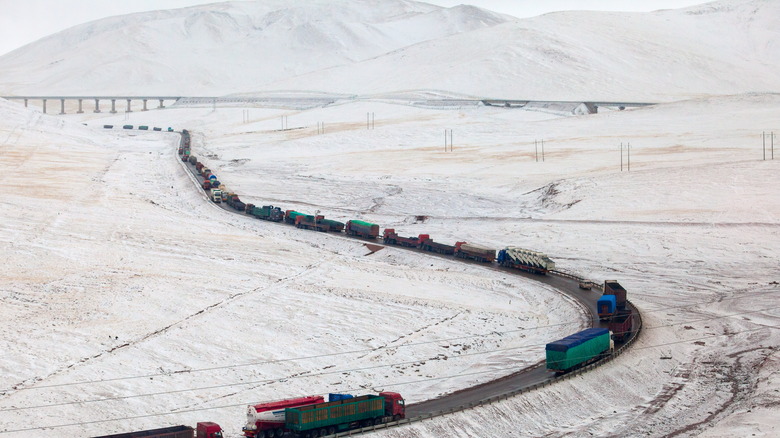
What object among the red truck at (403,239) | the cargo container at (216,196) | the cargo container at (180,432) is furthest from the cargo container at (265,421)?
the cargo container at (216,196)

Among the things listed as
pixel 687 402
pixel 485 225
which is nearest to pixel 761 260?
pixel 485 225

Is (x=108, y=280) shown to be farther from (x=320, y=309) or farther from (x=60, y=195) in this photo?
(x=60, y=195)

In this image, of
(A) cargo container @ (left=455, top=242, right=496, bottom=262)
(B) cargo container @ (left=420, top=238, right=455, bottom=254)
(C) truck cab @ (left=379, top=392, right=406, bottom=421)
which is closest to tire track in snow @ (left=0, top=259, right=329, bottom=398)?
(B) cargo container @ (left=420, top=238, right=455, bottom=254)

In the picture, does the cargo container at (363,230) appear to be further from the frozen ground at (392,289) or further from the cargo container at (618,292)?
the cargo container at (618,292)

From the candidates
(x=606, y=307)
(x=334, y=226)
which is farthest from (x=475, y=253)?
(x=606, y=307)

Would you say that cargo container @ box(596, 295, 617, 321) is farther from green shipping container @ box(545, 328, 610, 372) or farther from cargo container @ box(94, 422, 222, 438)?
cargo container @ box(94, 422, 222, 438)

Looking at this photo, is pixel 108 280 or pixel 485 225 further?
pixel 485 225
